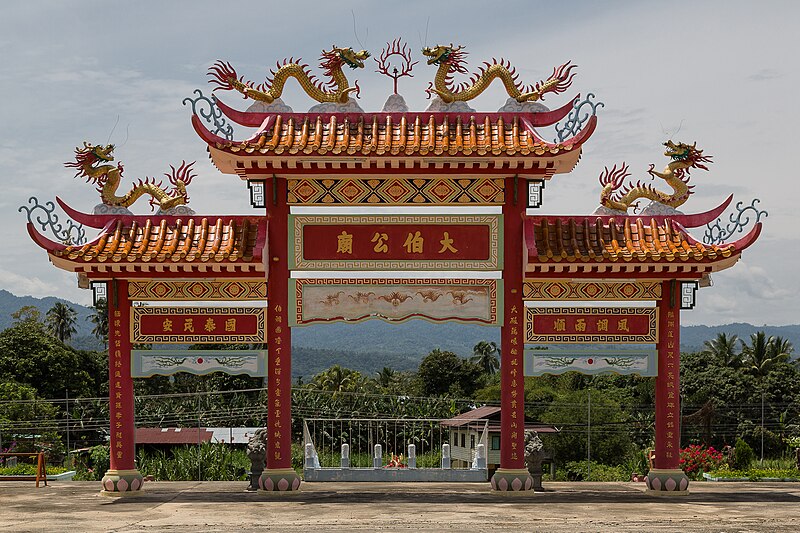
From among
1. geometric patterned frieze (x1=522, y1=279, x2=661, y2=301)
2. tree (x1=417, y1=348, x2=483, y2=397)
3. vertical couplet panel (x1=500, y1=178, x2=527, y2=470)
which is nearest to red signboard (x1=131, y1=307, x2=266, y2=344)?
vertical couplet panel (x1=500, y1=178, x2=527, y2=470)

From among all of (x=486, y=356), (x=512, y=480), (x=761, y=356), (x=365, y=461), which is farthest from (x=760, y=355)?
(x=512, y=480)

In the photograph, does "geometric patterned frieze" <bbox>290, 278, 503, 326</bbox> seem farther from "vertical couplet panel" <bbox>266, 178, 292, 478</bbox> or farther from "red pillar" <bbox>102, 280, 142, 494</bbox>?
"red pillar" <bbox>102, 280, 142, 494</bbox>

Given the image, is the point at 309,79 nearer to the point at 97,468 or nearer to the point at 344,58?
the point at 344,58

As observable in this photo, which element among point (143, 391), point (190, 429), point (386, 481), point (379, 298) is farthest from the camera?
point (143, 391)

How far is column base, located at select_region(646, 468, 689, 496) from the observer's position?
13.1m

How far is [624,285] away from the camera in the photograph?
13266 millimetres

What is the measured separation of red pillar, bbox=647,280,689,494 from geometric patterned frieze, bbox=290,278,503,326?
7.49 feet

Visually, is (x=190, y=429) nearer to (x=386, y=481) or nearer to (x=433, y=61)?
(x=386, y=481)

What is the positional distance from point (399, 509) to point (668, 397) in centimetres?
409

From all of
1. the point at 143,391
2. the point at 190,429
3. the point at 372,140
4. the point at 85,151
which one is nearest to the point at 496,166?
the point at 372,140

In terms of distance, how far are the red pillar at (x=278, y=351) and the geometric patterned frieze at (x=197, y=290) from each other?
24 cm

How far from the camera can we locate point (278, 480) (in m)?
13.0

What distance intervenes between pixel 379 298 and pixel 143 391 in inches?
1322

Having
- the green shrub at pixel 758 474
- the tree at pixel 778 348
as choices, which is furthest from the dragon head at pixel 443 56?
the tree at pixel 778 348
